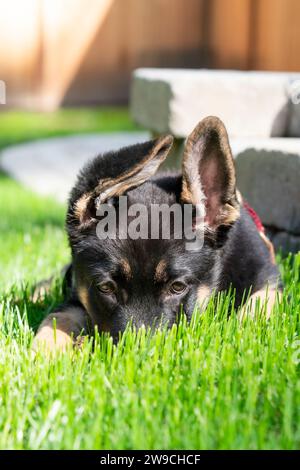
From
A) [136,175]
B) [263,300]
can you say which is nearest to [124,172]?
[136,175]

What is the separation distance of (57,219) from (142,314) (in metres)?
3.69

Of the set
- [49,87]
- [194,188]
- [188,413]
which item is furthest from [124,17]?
[188,413]

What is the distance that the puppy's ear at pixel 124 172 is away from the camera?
3.19 meters

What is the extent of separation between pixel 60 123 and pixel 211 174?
10470 millimetres

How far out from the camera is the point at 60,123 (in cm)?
1352

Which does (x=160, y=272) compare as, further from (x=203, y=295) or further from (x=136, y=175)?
(x=136, y=175)

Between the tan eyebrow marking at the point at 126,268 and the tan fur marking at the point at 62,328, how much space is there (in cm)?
34

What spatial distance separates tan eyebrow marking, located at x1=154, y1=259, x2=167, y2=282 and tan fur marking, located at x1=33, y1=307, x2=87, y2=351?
0.42m

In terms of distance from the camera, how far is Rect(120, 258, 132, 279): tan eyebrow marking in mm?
3105

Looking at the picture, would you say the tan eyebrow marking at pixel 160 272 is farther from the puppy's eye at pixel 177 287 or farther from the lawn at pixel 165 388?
the lawn at pixel 165 388

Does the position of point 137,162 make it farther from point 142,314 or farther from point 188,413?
point 188,413

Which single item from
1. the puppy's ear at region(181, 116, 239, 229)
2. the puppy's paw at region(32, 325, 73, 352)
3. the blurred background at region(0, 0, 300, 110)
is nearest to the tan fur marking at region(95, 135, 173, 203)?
the puppy's ear at region(181, 116, 239, 229)

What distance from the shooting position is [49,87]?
48.9 feet

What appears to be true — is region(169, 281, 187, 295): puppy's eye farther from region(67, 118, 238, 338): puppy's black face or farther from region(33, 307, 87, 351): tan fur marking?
region(33, 307, 87, 351): tan fur marking
